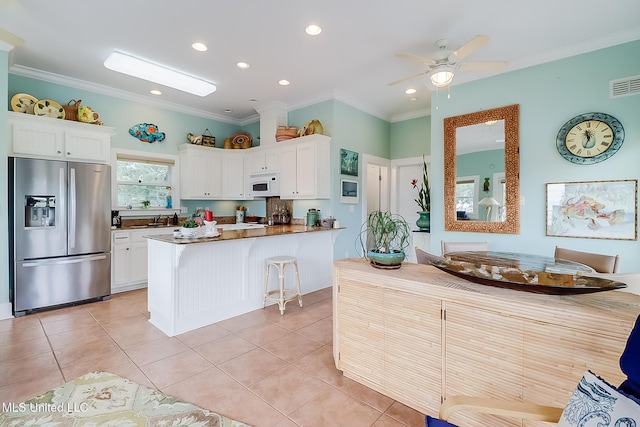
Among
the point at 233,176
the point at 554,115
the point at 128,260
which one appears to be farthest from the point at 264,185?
the point at 554,115

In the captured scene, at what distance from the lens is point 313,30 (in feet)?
9.65

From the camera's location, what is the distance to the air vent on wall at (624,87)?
114 inches

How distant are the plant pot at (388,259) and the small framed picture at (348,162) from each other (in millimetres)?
2995

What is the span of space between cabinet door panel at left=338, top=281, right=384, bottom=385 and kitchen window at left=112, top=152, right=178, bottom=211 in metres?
4.29

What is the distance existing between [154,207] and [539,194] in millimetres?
5668

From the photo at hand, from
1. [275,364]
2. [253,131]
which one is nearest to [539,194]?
[275,364]

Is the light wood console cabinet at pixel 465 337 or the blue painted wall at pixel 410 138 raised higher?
the blue painted wall at pixel 410 138

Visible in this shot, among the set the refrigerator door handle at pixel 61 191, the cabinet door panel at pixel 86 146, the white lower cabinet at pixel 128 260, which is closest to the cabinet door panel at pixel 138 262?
the white lower cabinet at pixel 128 260

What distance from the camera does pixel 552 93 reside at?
3309 mm

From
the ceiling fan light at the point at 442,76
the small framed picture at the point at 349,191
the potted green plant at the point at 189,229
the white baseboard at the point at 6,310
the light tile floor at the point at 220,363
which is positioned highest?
the ceiling fan light at the point at 442,76

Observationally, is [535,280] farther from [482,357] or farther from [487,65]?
[487,65]

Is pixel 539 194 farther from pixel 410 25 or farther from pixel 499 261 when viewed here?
pixel 410 25

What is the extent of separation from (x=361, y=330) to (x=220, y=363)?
48.2 inches

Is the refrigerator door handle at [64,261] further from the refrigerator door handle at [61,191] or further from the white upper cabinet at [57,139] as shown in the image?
the white upper cabinet at [57,139]
